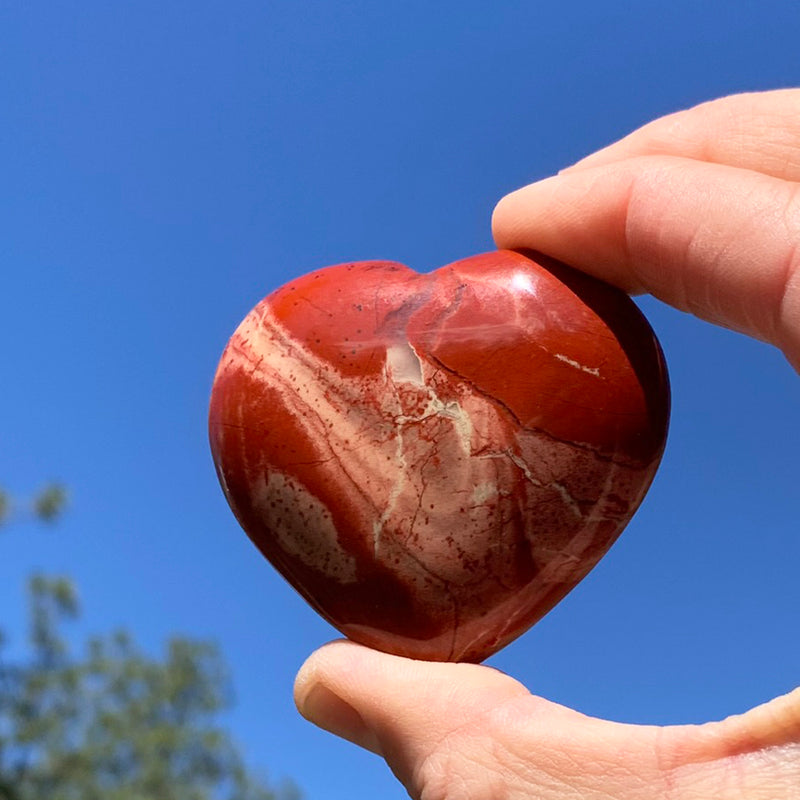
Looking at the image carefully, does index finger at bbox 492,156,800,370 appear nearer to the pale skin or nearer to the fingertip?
the pale skin

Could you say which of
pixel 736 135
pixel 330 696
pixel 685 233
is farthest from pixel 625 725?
pixel 736 135

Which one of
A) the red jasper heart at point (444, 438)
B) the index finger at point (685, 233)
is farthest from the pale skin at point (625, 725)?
the red jasper heart at point (444, 438)

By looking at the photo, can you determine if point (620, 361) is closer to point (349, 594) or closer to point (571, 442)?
point (571, 442)

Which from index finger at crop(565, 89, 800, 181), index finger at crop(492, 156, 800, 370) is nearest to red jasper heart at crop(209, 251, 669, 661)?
index finger at crop(492, 156, 800, 370)

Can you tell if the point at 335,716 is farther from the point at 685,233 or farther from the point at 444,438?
the point at 685,233

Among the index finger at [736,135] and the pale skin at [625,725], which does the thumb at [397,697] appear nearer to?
the pale skin at [625,725]

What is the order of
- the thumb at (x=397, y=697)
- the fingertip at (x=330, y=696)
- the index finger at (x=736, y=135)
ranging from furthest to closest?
the index finger at (x=736, y=135) → the fingertip at (x=330, y=696) → the thumb at (x=397, y=697)

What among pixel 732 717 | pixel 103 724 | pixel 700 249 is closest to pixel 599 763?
pixel 732 717
